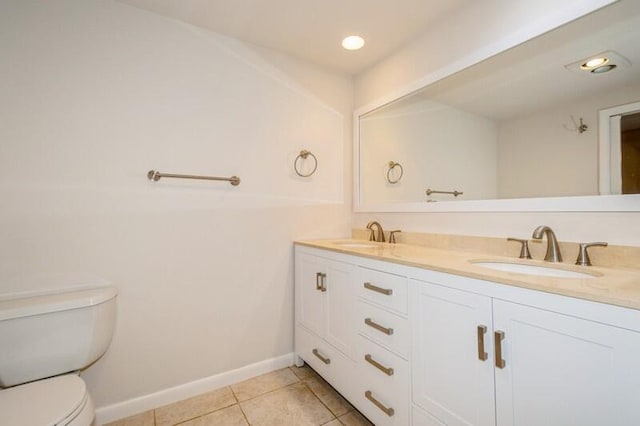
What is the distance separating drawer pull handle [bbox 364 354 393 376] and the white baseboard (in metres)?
0.87

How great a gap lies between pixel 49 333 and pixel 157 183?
0.83 metres

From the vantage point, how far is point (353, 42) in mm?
1943

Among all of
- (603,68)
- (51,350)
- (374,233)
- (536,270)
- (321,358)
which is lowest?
(321,358)

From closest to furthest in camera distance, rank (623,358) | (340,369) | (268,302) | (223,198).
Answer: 1. (623,358)
2. (340,369)
3. (223,198)
4. (268,302)

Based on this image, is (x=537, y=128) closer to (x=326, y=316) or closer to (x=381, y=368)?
(x=381, y=368)

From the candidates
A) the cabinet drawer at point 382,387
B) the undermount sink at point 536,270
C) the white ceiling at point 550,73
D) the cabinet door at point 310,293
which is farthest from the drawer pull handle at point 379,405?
the white ceiling at point 550,73

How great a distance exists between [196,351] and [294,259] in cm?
83

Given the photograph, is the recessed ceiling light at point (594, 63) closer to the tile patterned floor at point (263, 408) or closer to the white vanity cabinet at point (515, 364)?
the white vanity cabinet at point (515, 364)

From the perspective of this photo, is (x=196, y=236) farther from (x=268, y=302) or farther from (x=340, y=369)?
(x=340, y=369)

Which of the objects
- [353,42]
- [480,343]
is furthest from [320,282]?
[353,42]

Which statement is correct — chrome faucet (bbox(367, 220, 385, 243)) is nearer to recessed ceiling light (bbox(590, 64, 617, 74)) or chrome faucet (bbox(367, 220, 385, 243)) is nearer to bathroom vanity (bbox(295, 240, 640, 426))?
bathroom vanity (bbox(295, 240, 640, 426))

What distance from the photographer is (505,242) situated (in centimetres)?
146

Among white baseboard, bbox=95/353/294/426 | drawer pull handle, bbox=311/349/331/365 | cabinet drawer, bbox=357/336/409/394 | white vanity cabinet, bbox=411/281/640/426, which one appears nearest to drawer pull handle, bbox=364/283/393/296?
white vanity cabinet, bbox=411/281/640/426

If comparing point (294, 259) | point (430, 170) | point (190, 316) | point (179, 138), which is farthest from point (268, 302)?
point (430, 170)
